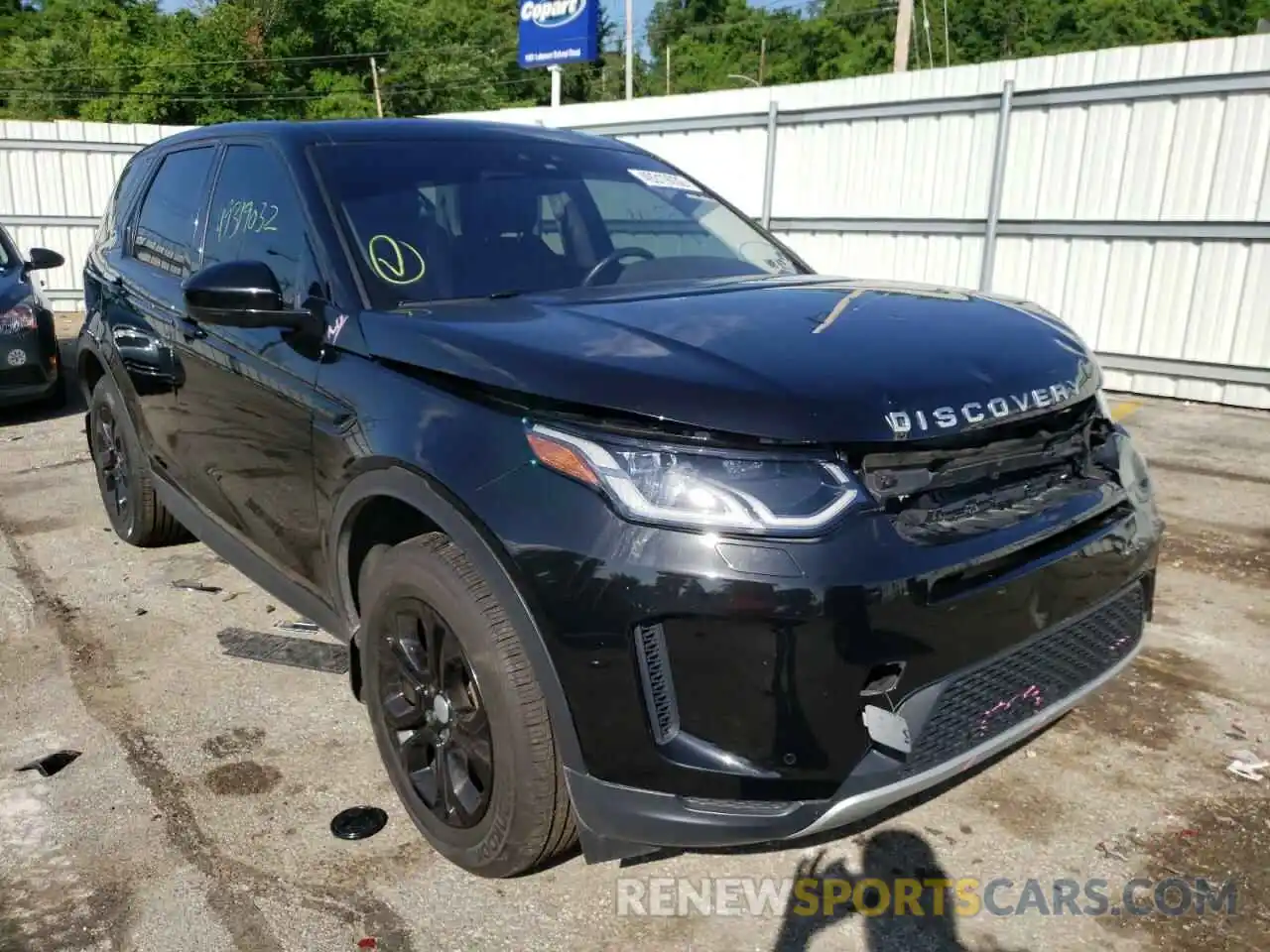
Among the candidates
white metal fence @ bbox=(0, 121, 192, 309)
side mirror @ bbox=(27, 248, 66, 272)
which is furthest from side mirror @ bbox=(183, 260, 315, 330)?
white metal fence @ bbox=(0, 121, 192, 309)

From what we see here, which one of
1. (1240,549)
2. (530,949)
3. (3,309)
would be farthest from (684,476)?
(3,309)

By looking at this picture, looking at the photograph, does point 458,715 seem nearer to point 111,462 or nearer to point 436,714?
point 436,714

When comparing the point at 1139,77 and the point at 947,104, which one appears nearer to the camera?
the point at 1139,77

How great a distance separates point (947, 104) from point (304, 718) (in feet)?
28.2

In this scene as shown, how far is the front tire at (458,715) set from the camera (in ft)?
7.12

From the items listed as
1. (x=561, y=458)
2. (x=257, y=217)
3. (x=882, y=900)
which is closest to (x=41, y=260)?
(x=257, y=217)

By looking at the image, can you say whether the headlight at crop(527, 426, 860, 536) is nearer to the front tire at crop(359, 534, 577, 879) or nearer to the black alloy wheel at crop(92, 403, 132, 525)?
the front tire at crop(359, 534, 577, 879)

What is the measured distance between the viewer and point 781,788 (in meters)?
1.96

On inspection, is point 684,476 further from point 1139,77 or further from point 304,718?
point 1139,77

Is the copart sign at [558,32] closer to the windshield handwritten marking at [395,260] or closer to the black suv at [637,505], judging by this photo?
the black suv at [637,505]

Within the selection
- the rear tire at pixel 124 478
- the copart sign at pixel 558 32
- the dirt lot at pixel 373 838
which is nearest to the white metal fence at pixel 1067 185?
the dirt lot at pixel 373 838

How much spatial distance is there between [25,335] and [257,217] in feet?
17.0

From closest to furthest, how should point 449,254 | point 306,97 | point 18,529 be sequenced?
point 449,254
point 18,529
point 306,97

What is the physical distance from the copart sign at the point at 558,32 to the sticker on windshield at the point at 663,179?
21243mm
